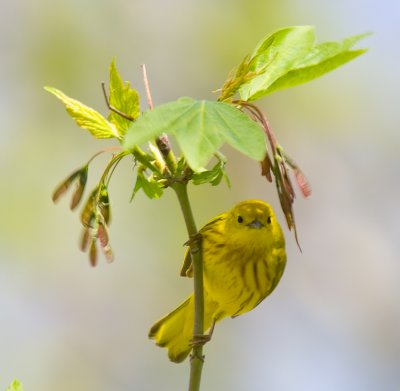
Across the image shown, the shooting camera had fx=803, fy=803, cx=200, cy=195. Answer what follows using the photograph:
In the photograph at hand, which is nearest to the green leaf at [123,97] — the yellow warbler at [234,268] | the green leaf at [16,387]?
the green leaf at [16,387]

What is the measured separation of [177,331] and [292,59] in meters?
1.01

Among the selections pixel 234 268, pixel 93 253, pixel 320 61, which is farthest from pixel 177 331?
pixel 320 61

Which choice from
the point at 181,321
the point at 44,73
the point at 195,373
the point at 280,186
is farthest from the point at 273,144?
the point at 44,73

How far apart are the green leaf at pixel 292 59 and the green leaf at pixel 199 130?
110mm

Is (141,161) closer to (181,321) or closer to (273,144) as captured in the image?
(273,144)

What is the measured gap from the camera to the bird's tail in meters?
1.79

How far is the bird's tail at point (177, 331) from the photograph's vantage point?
179 cm

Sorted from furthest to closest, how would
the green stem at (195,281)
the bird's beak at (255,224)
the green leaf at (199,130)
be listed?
the bird's beak at (255,224)
the green stem at (195,281)
the green leaf at (199,130)

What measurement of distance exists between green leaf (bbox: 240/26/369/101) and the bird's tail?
909mm

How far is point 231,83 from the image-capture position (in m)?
0.93

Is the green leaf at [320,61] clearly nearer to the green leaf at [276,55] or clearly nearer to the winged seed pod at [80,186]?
the green leaf at [276,55]

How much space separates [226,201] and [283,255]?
1502 mm

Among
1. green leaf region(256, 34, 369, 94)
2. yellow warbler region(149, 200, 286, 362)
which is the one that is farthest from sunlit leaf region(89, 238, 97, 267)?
yellow warbler region(149, 200, 286, 362)

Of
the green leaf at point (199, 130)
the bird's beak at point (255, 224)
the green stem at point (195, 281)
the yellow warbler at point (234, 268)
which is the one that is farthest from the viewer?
the bird's beak at point (255, 224)
